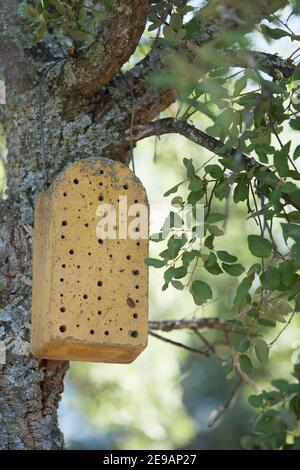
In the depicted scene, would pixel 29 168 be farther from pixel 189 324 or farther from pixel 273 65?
pixel 189 324

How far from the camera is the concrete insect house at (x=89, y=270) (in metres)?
2.41

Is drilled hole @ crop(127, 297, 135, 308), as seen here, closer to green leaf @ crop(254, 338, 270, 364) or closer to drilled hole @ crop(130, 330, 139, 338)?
drilled hole @ crop(130, 330, 139, 338)

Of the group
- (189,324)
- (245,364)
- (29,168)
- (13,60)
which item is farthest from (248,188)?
(189,324)

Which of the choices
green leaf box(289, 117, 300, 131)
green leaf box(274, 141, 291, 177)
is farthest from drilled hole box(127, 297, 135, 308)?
green leaf box(289, 117, 300, 131)

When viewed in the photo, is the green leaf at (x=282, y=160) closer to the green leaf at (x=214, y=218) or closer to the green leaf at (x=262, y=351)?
the green leaf at (x=214, y=218)

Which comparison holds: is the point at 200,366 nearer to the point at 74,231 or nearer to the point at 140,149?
the point at 140,149

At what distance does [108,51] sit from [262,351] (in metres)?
0.83

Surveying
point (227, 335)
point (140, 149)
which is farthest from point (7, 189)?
point (140, 149)

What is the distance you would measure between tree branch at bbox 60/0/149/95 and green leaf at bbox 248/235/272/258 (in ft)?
1.87

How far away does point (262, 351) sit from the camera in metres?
2.64

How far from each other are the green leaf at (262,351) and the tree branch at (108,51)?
77cm

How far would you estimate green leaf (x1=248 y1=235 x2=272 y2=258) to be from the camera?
240 cm

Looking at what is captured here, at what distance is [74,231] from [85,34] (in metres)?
0.54

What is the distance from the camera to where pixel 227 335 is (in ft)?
11.1
